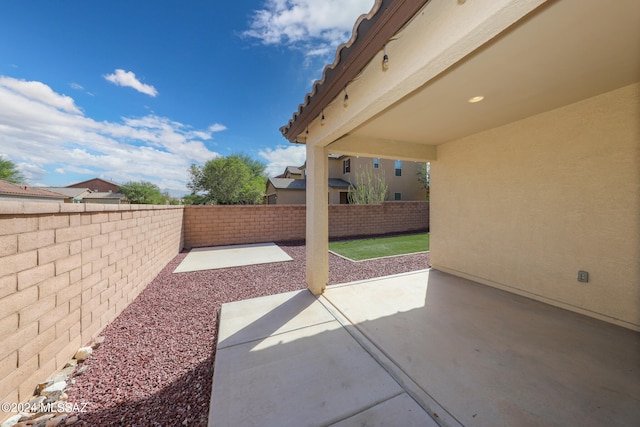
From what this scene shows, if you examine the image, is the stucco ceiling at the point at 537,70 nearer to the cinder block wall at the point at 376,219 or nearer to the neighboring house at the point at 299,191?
the cinder block wall at the point at 376,219

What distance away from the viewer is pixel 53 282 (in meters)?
2.11

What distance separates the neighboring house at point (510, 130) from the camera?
5.28 feet

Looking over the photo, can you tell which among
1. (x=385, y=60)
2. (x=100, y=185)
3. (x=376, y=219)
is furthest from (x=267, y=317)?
(x=100, y=185)

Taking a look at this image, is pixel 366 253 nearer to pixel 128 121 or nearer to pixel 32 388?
Answer: pixel 32 388

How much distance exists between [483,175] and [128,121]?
121 feet

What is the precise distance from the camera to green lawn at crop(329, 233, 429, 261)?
7023mm

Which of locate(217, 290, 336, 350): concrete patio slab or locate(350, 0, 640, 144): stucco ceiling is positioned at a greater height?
locate(350, 0, 640, 144): stucco ceiling

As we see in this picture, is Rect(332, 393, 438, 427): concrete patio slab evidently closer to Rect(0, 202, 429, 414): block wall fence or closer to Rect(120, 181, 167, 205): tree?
Rect(0, 202, 429, 414): block wall fence

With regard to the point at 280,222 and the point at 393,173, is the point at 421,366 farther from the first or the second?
the point at 393,173

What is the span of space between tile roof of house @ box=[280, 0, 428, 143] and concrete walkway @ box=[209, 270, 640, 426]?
112 inches

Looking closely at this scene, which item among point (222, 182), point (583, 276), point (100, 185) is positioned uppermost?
point (100, 185)

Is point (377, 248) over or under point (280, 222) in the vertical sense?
under

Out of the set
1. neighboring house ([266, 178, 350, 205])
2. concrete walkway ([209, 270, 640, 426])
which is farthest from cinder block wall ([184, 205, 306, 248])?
neighboring house ([266, 178, 350, 205])

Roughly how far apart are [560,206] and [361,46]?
3779 mm
